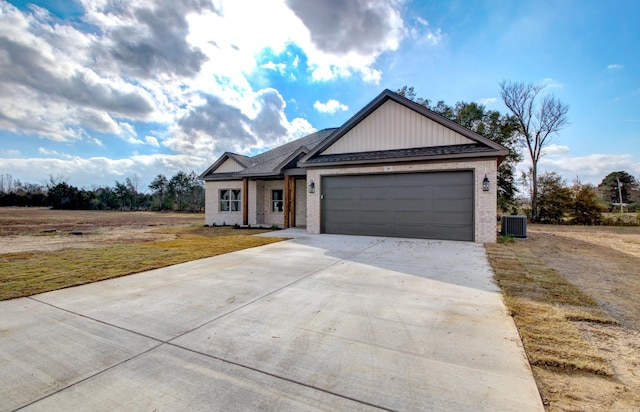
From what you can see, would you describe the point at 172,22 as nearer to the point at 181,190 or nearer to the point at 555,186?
the point at 555,186

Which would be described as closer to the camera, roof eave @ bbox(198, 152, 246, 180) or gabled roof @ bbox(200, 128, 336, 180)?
gabled roof @ bbox(200, 128, 336, 180)

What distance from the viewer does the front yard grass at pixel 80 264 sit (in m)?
4.75

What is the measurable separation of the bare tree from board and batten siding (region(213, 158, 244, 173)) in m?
21.7

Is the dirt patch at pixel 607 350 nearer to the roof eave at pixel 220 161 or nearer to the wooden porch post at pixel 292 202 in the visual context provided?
the wooden porch post at pixel 292 202

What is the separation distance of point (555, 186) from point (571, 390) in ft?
79.0

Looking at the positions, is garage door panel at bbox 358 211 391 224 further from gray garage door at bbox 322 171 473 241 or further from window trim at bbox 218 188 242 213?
window trim at bbox 218 188 242 213

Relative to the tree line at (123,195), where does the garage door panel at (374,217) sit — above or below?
below

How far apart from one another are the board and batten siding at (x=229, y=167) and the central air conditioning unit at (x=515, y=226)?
13969 mm

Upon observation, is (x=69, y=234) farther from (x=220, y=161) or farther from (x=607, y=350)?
(x=607, y=350)

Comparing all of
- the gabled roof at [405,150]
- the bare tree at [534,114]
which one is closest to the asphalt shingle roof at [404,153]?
the gabled roof at [405,150]

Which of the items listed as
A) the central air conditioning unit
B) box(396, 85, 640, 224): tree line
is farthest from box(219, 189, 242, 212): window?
box(396, 85, 640, 224): tree line

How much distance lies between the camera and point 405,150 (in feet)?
34.8

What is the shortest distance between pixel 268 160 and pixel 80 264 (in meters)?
11.4

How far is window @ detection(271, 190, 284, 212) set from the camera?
15945mm
